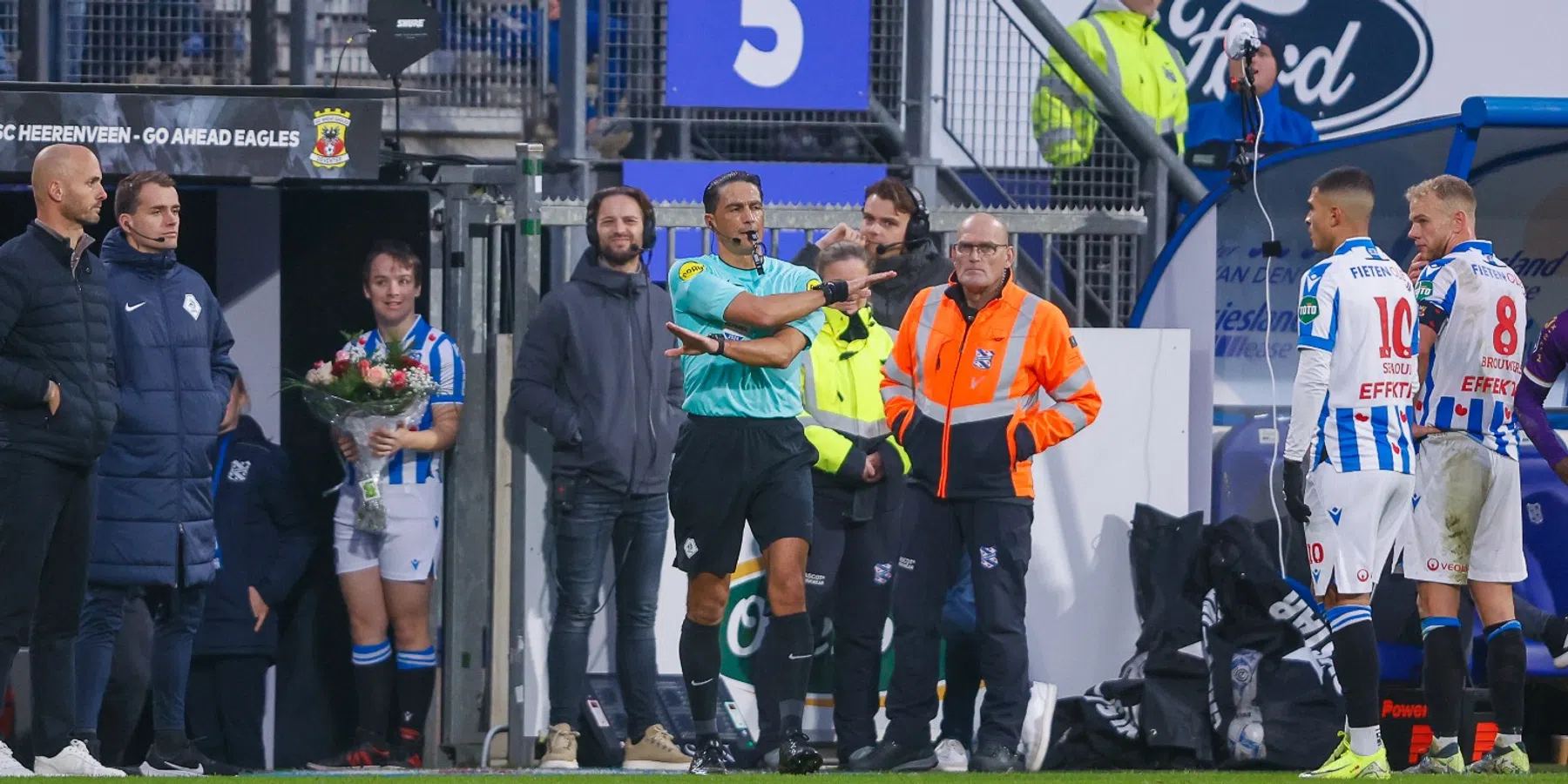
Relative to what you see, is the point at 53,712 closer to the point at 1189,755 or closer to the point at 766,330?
the point at 766,330

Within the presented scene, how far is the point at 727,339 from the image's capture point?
7.55 meters

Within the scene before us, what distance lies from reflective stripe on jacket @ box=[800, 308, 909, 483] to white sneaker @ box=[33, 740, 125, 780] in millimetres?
2803

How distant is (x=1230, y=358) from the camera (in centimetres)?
959

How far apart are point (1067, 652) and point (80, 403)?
3965 mm

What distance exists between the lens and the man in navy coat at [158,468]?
26.2ft

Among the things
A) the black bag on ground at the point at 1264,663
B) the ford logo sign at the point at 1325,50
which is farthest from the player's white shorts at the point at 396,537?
the ford logo sign at the point at 1325,50

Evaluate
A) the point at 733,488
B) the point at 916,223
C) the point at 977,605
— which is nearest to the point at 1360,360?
the point at 977,605

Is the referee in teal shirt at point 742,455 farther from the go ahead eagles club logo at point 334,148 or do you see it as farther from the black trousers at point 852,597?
the go ahead eagles club logo at point 334,148

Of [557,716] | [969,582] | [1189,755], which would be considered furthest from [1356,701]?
[557,716]

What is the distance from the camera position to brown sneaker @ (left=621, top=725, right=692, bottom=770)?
8.38m

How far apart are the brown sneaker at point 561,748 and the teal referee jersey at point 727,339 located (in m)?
1.46

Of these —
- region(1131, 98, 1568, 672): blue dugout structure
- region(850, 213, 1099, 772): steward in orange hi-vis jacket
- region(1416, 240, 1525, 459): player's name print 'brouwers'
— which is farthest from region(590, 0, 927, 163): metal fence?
region(1416, 240, 1525, 459): player's name print 'brouwers'

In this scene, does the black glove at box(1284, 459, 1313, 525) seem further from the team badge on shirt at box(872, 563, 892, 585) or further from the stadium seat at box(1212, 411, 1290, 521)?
the stadium seat at box(1212, 411, 1290, 521)

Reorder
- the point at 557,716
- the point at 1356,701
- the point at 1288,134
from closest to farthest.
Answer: the point at 1356,701 → the point at 557,716 → the point at 1288,134
